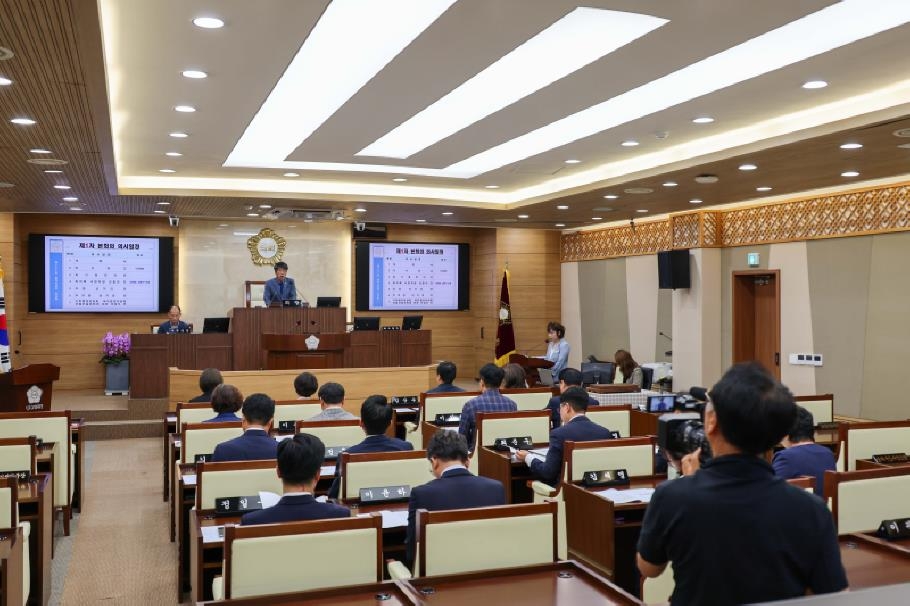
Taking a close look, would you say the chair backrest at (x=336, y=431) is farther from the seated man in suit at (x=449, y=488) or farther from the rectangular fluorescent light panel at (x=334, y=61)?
the rectangular fluorescent light panel at (x=334, y=61)

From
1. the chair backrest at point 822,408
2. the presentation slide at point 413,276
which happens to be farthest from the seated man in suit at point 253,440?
the presentation slide at point 413,276

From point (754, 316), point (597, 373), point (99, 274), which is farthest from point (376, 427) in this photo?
point (99, 274)

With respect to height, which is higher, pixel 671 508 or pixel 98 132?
pixel 98 132

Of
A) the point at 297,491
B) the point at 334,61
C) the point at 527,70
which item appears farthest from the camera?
the point at 527,70

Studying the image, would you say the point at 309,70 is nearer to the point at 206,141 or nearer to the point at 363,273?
the point at 206,141

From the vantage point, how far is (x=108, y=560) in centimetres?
564

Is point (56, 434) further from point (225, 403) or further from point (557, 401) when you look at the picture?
point (557, 401)

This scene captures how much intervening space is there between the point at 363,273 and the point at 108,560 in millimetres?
9909

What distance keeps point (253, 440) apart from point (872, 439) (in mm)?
4140

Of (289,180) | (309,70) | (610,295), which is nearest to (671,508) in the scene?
(309,70)

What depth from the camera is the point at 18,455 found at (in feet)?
16.0

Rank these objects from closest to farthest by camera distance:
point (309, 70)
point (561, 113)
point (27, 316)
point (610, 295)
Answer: point (309, 70) < point (561, 113) < point (27, 316) < point (610, 295)

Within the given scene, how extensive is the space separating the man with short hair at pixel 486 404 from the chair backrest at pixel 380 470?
1.79 m

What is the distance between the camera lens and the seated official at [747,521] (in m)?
1.73
